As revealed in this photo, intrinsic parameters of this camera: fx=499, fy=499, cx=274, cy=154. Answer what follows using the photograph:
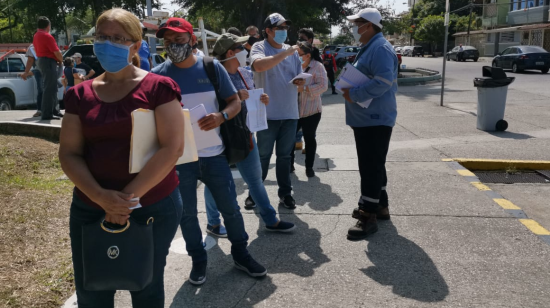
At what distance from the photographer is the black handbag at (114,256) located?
87.4 inches

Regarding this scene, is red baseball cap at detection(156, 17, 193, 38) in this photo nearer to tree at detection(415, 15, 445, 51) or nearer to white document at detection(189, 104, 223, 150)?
white document at detection(189, 104, 223, 150)

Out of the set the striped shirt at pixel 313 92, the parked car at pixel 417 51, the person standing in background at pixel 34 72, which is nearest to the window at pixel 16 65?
the person standing in background at pixel 34 72

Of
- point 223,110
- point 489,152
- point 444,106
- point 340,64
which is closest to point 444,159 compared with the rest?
point 489,152

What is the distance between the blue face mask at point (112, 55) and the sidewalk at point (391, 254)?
1.78 meters

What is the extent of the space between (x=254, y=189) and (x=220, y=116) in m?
1.19

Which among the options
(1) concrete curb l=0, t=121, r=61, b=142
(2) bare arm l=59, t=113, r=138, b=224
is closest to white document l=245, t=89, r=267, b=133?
(2) bare arm l=59, t=113, r=138, b=224

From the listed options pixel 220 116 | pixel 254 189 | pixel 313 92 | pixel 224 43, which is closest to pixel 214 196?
pixel 220 116

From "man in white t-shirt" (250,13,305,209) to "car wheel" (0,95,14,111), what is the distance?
9257 millimetres

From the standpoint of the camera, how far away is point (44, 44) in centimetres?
888

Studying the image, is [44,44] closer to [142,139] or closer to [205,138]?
[205,138]

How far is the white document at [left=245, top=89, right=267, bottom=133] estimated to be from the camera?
447cm

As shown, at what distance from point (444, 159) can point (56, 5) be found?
110 feet

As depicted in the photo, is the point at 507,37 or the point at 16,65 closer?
the point at 16,65

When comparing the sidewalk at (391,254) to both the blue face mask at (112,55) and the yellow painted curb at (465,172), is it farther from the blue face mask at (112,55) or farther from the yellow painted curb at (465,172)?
the blue face mask at (112,55)
